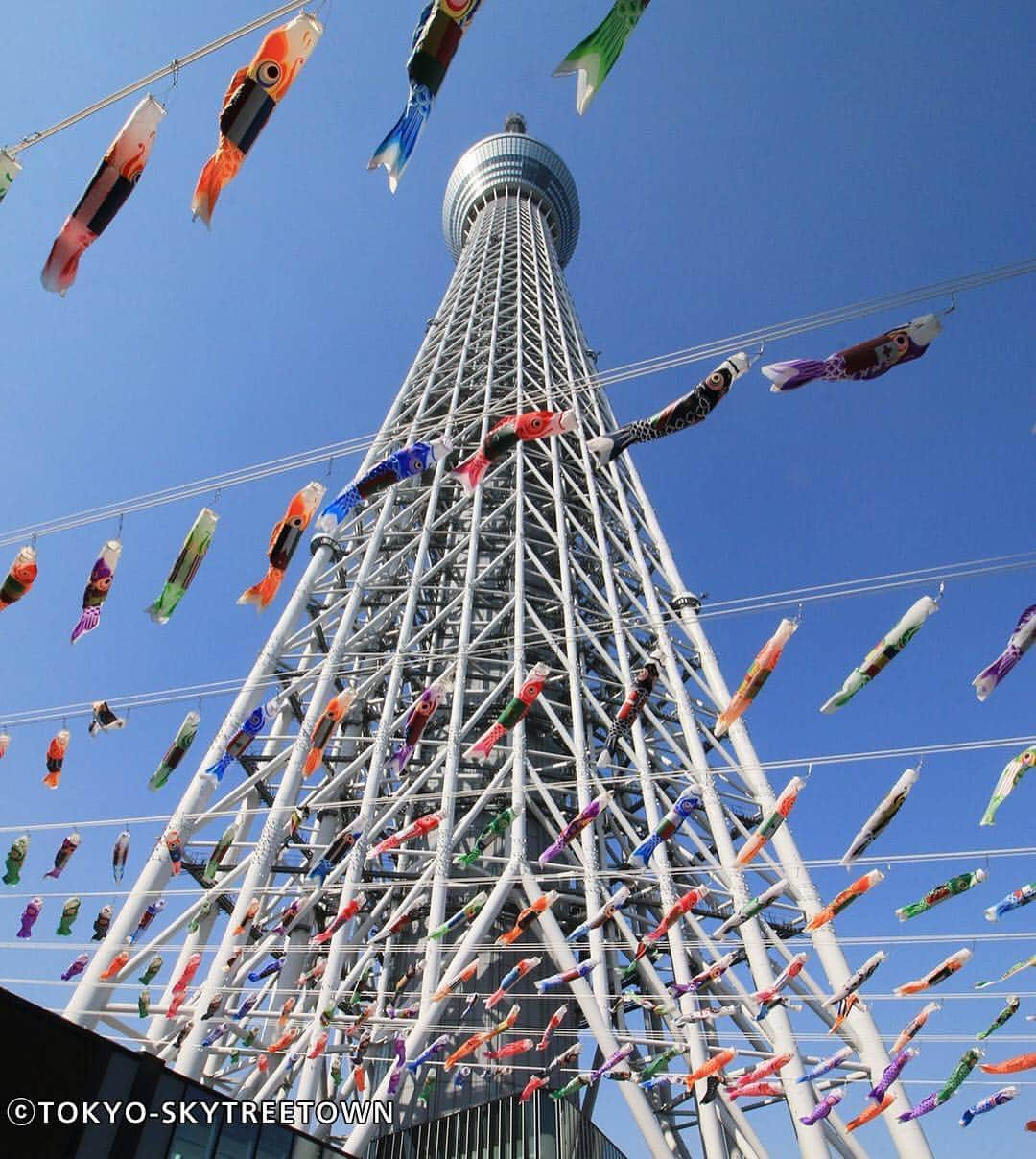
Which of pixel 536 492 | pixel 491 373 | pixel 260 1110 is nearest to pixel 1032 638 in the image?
pixel 260 1110

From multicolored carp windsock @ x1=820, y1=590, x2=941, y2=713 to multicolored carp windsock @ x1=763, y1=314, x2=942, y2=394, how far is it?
12.2 ft

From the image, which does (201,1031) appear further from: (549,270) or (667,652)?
(549,270)

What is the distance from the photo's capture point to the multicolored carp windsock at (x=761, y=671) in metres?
14.5

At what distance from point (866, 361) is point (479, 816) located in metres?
17.0

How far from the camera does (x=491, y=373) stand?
38.9 m

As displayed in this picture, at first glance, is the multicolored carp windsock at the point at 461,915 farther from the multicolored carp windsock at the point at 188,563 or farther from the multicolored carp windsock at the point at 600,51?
the multicolored carp windsock at the point at 600,51

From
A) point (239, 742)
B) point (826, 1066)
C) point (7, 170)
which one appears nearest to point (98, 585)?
point (239, 742)

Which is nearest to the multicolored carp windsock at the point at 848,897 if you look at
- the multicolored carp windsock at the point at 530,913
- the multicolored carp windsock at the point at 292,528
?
the multicolored carp windsock at the point at 530,913

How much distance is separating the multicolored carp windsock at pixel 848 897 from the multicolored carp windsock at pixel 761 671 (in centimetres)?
355

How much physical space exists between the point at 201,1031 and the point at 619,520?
77.1 ft

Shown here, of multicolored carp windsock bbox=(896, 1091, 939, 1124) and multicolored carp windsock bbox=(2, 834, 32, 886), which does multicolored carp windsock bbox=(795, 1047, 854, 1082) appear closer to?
multicolored carp windsock bbox=(896, 1091, 939, 1124)

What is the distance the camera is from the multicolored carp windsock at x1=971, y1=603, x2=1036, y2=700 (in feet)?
40.3

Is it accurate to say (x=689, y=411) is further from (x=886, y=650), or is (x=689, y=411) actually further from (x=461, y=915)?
(x=461, y=915)

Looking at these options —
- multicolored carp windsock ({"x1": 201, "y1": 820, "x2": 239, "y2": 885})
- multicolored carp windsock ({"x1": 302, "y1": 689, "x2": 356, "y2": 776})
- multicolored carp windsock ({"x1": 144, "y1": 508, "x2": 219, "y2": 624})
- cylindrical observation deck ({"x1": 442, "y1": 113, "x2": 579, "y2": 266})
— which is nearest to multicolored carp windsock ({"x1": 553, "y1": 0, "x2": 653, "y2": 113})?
multicolored carp windsock ({"x1": 144, "y1": 508, "x2": 219, "y2": 624})
